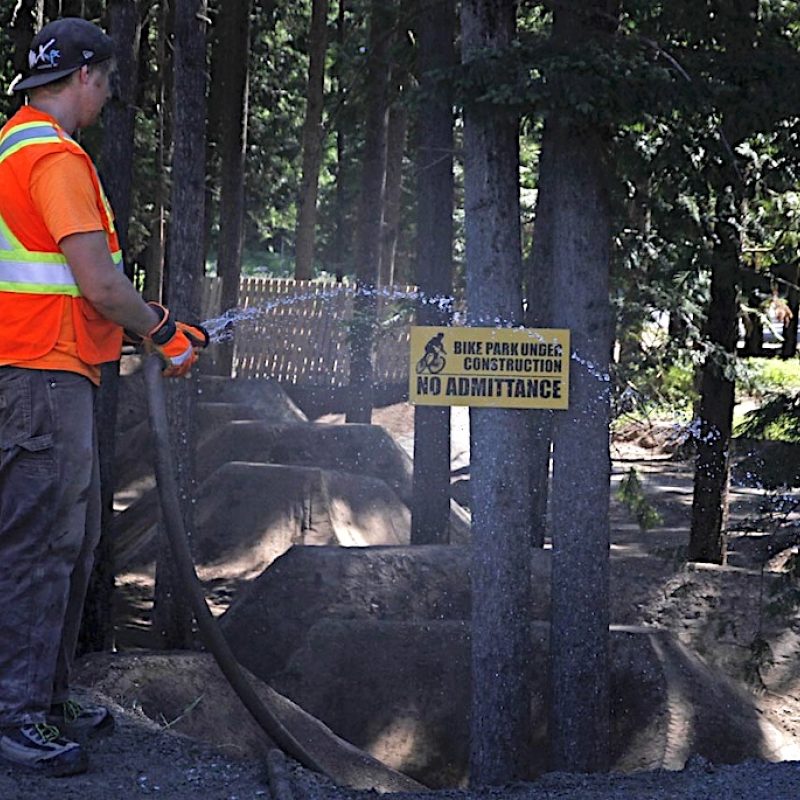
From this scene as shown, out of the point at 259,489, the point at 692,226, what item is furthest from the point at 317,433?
the point at 692,226

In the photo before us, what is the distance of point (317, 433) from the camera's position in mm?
18844

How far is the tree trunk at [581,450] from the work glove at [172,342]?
3583 millimetres

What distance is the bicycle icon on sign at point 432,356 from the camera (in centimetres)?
771

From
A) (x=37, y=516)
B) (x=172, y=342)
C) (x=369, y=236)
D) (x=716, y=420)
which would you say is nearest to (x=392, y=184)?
(x=369, y=236)

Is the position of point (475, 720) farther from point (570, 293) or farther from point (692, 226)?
point (692, 226)

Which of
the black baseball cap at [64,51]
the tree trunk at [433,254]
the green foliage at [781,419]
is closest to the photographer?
the black baseball cap at [64,51]

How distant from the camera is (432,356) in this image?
773 cm

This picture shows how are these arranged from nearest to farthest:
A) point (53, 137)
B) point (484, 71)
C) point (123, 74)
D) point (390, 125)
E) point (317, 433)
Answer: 1. point (53, 137)
2. point (484, 71)
3. point (123, 74)
4. point (317, 433)
5. point (390, 125)

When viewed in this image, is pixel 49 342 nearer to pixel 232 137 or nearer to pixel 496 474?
pixel 496 474

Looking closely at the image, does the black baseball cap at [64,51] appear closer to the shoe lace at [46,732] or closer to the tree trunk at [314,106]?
the shoe lace at [46,732]

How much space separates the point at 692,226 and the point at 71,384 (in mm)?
8704

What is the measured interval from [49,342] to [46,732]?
4.33ft

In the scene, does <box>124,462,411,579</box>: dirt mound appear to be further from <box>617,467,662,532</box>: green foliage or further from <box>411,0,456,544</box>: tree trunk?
<box>617,467,662,532</box>: green foliage

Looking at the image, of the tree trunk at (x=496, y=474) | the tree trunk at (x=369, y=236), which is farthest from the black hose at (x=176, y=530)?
the tree trunk at (x=369, y=236)
